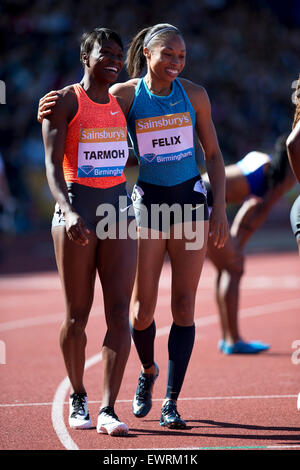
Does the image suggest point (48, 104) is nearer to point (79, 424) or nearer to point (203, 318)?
point (79, 424)

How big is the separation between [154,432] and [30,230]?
22.3m

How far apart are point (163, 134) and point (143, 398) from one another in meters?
1.78

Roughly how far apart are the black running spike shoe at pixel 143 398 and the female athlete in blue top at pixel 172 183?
217 mm

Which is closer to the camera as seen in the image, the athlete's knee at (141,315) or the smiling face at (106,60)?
the smiling face at (106,60)

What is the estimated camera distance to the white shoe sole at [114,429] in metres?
4.81

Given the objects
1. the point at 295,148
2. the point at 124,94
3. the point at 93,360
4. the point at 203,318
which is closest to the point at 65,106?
the point at 124,94

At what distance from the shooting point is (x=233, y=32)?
27.7 metres

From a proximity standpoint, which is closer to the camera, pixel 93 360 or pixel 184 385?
pixel 184 385

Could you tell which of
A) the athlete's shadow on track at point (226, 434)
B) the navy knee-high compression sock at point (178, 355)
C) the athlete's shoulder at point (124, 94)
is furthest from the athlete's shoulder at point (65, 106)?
the athlete's shadow on track at point (226, 434)

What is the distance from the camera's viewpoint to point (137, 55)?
18.1ft

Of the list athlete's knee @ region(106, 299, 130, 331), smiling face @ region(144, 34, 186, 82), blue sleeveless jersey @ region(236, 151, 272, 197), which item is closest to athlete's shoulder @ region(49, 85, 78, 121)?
smiling face @ region(144, 34, 186, 82)

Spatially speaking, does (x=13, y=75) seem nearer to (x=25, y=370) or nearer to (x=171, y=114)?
(x=25, y=370)

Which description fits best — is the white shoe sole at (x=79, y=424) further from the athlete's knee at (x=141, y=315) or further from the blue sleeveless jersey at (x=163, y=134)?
the blue sleeveless jersey at (x=163, y=134)

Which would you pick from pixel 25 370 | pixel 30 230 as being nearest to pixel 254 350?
pixel 25 370
